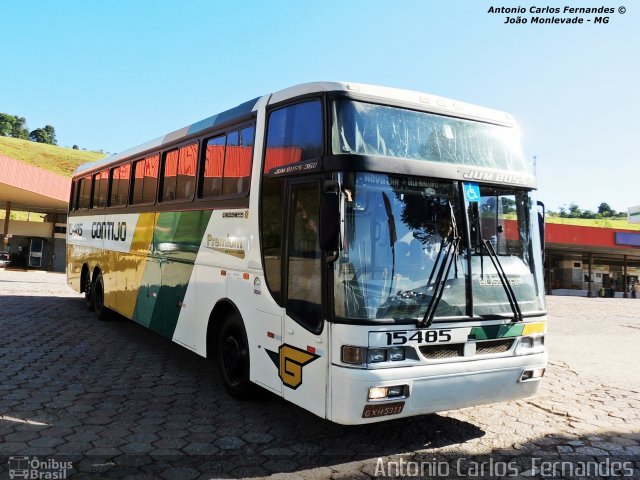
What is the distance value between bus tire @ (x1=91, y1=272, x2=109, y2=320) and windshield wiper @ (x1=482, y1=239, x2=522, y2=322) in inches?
332

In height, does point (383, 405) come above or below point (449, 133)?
below

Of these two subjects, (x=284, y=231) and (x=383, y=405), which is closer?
(x=383, y=405)

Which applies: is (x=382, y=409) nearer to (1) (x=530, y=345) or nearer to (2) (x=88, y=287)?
(1) (x=530, y=345)

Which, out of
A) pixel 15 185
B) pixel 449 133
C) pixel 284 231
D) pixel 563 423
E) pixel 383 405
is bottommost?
pixel 563 423

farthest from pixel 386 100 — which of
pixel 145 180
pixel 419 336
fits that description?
pixel 145 180

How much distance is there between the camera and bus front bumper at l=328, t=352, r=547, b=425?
3795mm

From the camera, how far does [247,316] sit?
5172 mm

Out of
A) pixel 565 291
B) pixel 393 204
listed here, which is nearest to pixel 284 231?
pixel 393 204

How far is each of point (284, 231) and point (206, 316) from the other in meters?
2.01

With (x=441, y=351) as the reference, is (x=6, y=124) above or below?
above

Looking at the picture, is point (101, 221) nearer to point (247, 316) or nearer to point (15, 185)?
point (247, 316)

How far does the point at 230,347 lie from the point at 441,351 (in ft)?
8.35

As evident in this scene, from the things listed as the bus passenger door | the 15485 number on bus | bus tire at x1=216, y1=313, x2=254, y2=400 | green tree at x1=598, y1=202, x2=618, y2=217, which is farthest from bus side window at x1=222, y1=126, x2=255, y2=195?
green tree at x1=598, y1=202, x2=618, y2=217

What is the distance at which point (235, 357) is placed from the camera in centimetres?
551
